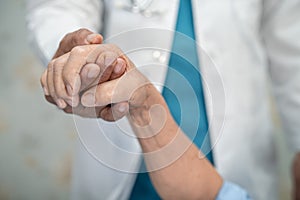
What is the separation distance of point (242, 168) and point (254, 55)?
0.69 feet

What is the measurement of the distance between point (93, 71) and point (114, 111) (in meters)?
0.07

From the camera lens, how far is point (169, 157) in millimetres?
622

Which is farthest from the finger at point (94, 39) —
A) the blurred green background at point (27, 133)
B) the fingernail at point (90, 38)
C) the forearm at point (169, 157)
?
the blurred green background at point (27, 133)

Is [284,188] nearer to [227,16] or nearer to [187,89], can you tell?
[227,16]

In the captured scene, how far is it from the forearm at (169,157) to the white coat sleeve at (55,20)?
0.67 ft

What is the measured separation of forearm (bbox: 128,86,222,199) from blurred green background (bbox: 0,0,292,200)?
85 cm

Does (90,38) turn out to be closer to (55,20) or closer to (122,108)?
(122,108)

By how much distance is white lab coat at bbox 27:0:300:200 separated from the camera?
0.75 meters

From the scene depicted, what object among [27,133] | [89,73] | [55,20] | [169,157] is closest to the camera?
[89,73]

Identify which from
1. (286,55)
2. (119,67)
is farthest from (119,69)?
(286,55)

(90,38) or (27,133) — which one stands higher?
(90,38)

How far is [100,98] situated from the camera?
1.67ft

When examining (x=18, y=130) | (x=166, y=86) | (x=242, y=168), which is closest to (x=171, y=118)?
(x=166, y=86)

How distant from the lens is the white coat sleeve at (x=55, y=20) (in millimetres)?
739
